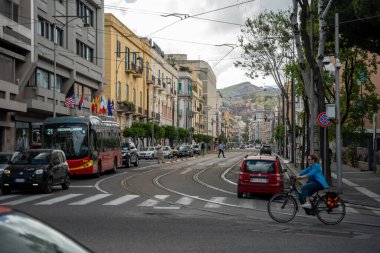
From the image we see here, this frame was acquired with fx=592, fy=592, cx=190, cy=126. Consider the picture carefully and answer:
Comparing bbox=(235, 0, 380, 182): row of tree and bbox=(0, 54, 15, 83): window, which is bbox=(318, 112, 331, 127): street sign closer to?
bbox=(235, 0, 380, 182): row of tree

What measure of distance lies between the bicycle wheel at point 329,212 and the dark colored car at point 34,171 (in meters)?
11.1

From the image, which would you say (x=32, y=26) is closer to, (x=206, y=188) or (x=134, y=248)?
(x=206, y=188)

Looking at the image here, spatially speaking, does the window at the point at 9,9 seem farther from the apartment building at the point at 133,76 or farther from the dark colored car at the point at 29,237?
the dark colored car at the point at 29,237

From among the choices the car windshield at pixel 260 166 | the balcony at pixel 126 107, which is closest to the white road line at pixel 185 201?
the car windshield at pixel 260 166

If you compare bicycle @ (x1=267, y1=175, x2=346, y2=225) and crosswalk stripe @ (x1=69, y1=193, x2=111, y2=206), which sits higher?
bicycle @ (x1=267, y1=175, x2=346, y2=225)

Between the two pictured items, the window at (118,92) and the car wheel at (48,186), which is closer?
the car wheel at (48,186)

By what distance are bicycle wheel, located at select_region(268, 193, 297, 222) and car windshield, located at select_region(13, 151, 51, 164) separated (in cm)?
1081

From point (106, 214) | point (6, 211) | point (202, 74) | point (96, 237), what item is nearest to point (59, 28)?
point (106, 214)

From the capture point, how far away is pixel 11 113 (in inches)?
1583

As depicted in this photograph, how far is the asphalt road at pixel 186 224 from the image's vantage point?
1054 centimetres

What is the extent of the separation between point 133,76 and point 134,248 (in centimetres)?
6506

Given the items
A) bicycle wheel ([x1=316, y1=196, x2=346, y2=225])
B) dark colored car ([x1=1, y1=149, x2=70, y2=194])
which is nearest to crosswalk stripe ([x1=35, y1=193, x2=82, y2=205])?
dark colored car ([x1=1, y1=149, x2=70, y2=194])

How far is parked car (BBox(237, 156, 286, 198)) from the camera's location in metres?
20.7

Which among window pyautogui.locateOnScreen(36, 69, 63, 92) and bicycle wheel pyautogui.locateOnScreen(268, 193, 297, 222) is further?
window pyautogui.locateOnScreen(36, 69, 63, 92)
